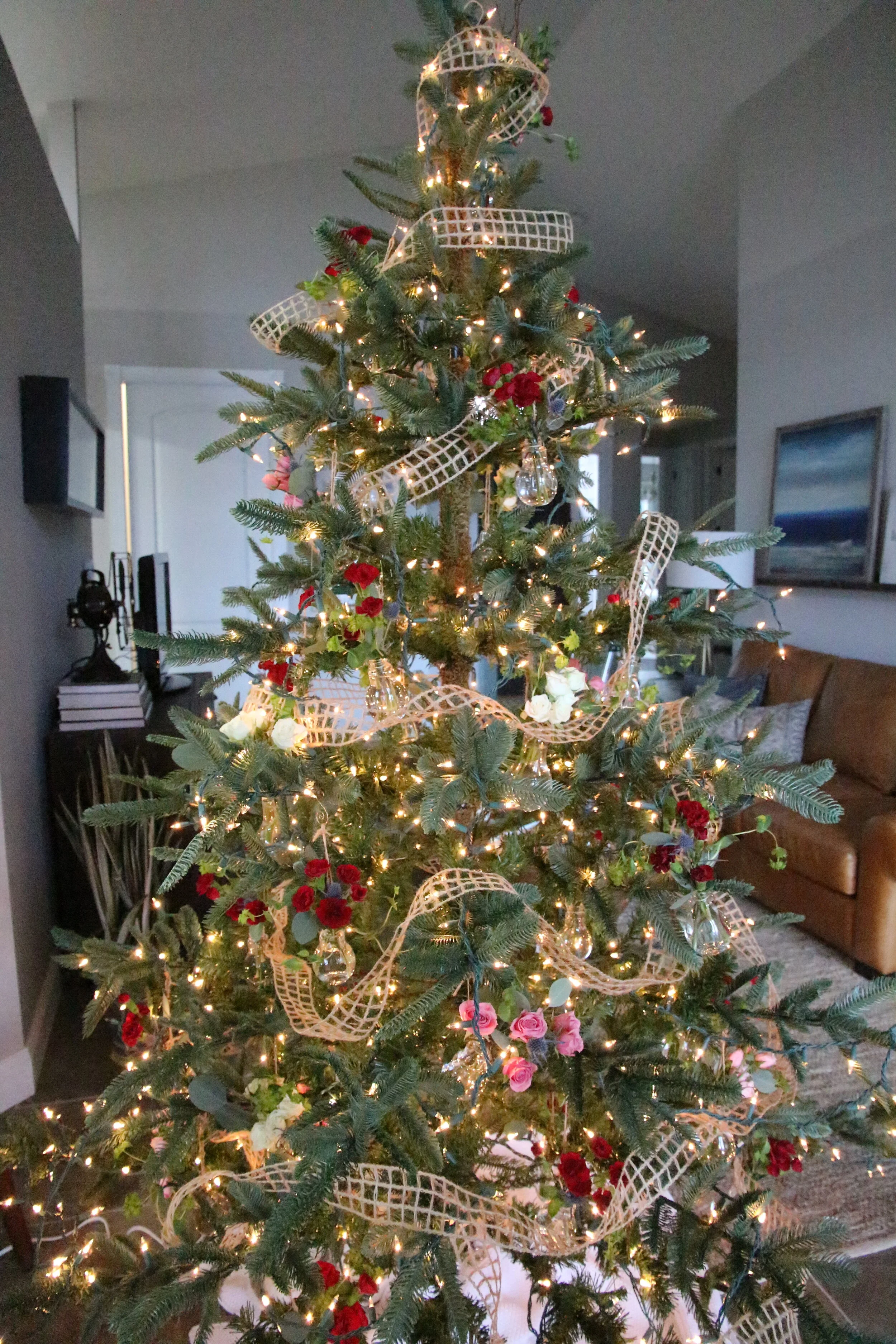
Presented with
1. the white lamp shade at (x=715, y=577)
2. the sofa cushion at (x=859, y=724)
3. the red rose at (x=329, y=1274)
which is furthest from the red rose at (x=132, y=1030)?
the white lamp shade at (x=715, y=577)

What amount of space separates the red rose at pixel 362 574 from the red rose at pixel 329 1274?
80 centimetres

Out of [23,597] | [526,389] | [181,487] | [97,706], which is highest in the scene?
[181,487]

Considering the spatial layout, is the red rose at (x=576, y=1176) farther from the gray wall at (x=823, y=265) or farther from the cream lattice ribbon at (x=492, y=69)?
the gray wall at (x=823, y=265)

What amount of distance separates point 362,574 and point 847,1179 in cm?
167

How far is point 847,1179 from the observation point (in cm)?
170

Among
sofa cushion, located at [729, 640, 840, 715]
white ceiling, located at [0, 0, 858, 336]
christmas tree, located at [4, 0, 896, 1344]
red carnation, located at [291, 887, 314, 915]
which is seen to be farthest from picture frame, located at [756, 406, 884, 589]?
red carnation, located at [291, 887, 314, 915]

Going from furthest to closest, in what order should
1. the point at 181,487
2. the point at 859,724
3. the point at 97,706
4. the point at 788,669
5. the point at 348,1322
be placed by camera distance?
the point at 181,487, the point at 788,669, the point at 859,724, the point at 97,706, the point at 348,1322

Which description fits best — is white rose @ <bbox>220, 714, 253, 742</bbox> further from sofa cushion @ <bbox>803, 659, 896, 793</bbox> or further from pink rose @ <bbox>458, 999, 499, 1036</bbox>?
sofa cushion @ <bbox>803, 659, 896, 793</bbox>

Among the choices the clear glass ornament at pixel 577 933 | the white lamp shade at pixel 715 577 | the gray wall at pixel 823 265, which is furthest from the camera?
the white lamp shade at pixel 715 577

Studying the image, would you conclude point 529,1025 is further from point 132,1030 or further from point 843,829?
point 843,829

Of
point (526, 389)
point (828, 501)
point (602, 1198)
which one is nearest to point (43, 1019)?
point (602, 1198)

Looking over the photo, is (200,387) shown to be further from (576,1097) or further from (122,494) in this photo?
(576,1097)

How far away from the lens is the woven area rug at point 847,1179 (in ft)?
5.12

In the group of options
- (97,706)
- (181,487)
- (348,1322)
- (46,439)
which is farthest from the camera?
(181,487)
